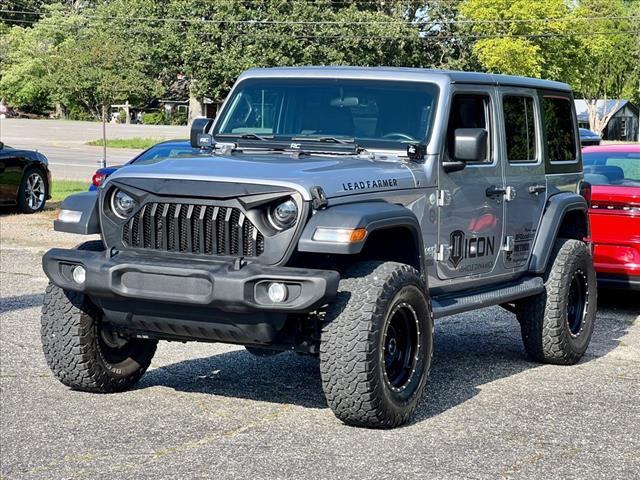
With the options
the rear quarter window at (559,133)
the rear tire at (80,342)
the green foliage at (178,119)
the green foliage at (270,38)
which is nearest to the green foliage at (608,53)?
the green foliage at (270,38)

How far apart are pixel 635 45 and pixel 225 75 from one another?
3959cm

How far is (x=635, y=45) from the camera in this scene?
89812mm

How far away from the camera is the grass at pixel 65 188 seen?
23.6 meters

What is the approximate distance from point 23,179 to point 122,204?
1402 cm

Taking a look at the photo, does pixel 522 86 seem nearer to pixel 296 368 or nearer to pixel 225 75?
pixel 296 368

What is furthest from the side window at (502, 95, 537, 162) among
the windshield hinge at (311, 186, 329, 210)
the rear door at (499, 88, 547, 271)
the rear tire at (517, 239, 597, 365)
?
the windshield hinge at (311, 186, 329, 210)

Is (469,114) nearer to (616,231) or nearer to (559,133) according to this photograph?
(559,133)

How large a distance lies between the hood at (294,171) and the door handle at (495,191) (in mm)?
945

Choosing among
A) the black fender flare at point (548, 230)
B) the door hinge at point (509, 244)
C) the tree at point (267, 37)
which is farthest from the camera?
the tree at point (267, 37)

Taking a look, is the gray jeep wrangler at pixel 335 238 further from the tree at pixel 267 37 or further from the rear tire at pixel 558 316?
the tree at pixel 267 37

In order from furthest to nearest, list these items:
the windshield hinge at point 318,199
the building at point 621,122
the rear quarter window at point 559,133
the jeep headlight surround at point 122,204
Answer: the building at point 621,122 < the rear quarter window at point 559,133 < the jeep headlight surround at point 122,204 < the windshield hinge at point 318,199

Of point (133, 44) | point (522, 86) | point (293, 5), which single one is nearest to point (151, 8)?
point (133, 44)

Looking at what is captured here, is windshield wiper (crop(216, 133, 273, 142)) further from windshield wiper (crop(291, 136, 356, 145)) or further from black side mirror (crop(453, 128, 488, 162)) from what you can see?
black side mirror (crop(453, 128, 488, 162))

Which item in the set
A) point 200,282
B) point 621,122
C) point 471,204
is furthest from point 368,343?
point 621,122
